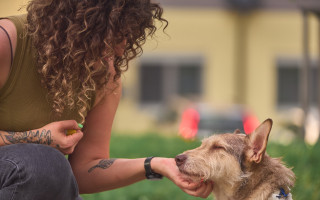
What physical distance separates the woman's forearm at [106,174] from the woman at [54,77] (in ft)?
0.48

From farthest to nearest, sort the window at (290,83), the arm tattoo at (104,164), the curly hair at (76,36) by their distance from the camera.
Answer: the window at (290,83)
the arm tattoo at (104,164)
the curly hair at (76,36)

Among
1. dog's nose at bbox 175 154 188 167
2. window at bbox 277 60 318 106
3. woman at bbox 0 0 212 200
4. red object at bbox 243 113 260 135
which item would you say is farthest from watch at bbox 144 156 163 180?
window at bbox 277 60 318 106

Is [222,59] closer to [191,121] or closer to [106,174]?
[191,121]

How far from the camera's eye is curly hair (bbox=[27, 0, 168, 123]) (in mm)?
3643

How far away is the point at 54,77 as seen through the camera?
12.1 feet

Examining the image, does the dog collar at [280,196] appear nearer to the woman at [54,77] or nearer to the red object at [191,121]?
the woman at [54,77]

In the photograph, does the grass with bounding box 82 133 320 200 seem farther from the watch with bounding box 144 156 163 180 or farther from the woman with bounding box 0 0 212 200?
the woman with bounding box 0 0 212 200

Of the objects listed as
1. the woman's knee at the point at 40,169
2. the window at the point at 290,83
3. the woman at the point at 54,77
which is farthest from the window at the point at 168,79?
the woman's knee at the point at 40,169

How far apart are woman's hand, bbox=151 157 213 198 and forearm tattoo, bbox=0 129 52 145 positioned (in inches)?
25.0

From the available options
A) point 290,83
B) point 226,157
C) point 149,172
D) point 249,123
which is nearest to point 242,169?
point 226,157

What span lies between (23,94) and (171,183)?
3372 mm

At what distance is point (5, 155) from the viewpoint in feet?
11.6

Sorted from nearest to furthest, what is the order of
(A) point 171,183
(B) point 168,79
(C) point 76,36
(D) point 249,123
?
(C) point 76,36, (A) point 171,183, (D) point 249,123, (B) point 168,79

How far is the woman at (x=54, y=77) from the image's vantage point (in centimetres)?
354
